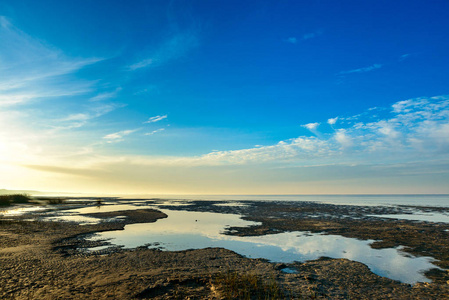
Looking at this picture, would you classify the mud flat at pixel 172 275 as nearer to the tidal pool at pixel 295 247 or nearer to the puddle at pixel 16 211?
the tidal pool at pixel 295 247

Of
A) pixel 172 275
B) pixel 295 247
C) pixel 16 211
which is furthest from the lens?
pixel 16 211

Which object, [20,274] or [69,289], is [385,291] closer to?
[69,289]

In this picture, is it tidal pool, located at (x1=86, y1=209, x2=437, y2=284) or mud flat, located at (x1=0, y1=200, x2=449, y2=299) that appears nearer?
mud flat, located at (x1=0, y1=200, x2=449, y2=299)

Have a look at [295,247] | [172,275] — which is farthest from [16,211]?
[295,247]

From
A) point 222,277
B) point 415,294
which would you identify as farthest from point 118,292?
point 415,294

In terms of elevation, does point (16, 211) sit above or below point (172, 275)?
below

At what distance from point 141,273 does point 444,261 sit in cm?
1951

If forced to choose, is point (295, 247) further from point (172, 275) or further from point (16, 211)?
point (16, 211)

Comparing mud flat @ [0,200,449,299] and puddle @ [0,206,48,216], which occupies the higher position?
mud flat @ [0,200,449,299]

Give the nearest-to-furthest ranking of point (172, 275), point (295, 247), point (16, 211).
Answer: point (172, 275), point (295, 247), point (16, 211)

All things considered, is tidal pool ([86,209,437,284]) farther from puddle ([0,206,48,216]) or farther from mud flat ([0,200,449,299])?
puddle ([0,206,48,216])

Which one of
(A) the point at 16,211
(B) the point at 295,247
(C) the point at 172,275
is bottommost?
(A) the point at 16,211

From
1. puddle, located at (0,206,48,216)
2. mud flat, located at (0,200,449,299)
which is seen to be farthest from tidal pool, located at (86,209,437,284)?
puddle, located at (0,206,48,216)

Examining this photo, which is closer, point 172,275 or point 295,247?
point 172,275
